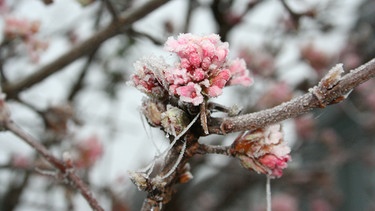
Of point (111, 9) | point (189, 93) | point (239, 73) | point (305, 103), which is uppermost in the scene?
point (111, 9)

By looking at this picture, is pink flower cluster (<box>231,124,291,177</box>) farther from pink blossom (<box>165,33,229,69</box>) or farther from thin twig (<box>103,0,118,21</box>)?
thin twig (<box>103,0,118,21</box>)

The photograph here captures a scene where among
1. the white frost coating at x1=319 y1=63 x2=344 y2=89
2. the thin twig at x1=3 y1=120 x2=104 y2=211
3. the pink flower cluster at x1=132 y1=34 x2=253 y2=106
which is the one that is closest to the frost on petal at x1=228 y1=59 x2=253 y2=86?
the pink flower cluster at x1=132 y1=34 x2=253 y2=106

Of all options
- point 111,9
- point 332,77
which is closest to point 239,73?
point 332,77

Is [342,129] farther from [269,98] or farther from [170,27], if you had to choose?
[170,27]

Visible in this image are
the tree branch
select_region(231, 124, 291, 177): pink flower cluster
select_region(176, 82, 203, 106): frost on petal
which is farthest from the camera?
select_region(231, 124, 291, 177): pink flower cluster

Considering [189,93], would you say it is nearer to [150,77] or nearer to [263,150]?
[150,77]

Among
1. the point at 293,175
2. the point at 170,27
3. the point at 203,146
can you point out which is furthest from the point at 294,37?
the point at 203,146
